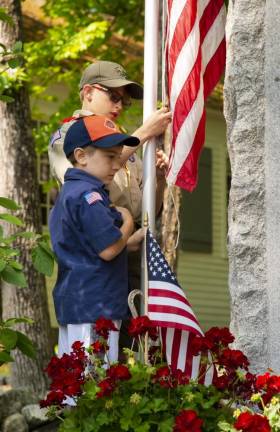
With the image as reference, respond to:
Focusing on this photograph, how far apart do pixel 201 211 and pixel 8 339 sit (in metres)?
12.3

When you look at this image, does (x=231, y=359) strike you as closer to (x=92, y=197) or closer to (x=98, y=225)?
(x=98, y=225)

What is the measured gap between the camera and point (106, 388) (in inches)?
145

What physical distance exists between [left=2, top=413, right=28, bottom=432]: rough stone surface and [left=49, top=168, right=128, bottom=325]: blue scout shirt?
2750 mm

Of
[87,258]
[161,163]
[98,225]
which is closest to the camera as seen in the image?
[98,225]

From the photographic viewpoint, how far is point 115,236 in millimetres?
4328

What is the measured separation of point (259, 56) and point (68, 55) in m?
6.66

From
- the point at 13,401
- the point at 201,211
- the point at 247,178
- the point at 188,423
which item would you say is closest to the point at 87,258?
the point at 247,178

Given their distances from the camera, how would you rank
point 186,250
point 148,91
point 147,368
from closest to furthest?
1. point 147,368
2. point 148,91
3. point 186,250

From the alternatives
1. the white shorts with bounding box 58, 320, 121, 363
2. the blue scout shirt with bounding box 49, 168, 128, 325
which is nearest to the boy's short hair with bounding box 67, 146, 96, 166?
the blue scout shirt with bounding box 49, 168, 128, 325

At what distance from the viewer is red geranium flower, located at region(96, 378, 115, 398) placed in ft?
12.1

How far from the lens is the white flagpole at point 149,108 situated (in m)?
4.88

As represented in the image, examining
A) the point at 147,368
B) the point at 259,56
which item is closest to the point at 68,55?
the point at 259,56

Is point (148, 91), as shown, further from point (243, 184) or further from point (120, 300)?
point (120, 300)

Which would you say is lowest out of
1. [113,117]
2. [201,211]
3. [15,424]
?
[15,424]
